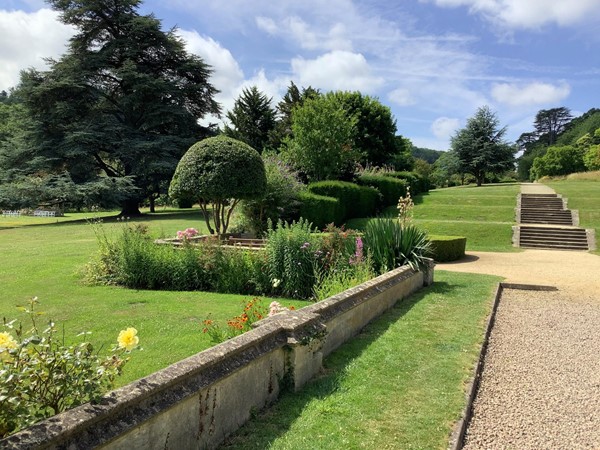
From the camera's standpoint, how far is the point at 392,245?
8.12 metres

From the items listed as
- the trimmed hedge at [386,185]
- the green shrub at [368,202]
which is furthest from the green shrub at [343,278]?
the trimmed hedge at [386,185]

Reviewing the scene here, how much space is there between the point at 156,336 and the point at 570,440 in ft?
13.6

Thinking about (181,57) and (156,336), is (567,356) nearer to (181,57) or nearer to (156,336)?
(156,336)

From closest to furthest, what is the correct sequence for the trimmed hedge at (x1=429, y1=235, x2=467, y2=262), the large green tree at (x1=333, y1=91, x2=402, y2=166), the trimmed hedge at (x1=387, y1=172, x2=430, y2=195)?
the trimmed hedge at (x1=429, y1=235, x2=467, y2=262)
the trimmed hedge at (x1=387, y1=172, x2=430, y2=195)
the large green tree at (x1=333, y1=91, x2=402, y2=166)

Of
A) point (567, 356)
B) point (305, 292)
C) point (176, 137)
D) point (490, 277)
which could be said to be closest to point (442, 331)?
point (567, 356)

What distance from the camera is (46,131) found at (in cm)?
2583

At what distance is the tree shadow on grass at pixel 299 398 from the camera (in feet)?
9.34

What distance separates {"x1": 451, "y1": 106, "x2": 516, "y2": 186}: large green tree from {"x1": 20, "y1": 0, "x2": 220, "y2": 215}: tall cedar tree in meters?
23.7

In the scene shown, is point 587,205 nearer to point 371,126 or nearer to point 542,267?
point 542,267

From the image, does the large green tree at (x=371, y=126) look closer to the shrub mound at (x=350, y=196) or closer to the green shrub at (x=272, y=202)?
the shrub mound at (x=350, y=196)

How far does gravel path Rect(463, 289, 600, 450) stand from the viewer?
3208 mm

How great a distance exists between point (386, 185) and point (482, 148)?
19116 mm

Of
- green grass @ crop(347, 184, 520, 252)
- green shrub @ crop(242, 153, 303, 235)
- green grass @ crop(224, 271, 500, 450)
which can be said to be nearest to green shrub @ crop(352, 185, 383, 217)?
green grass @ crop(347, 184, 520, 252)

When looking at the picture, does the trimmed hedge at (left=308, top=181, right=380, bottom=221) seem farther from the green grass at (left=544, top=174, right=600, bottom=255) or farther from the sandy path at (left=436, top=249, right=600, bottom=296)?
the green grass at (left=544, top=174, right=600, bottom=255)
